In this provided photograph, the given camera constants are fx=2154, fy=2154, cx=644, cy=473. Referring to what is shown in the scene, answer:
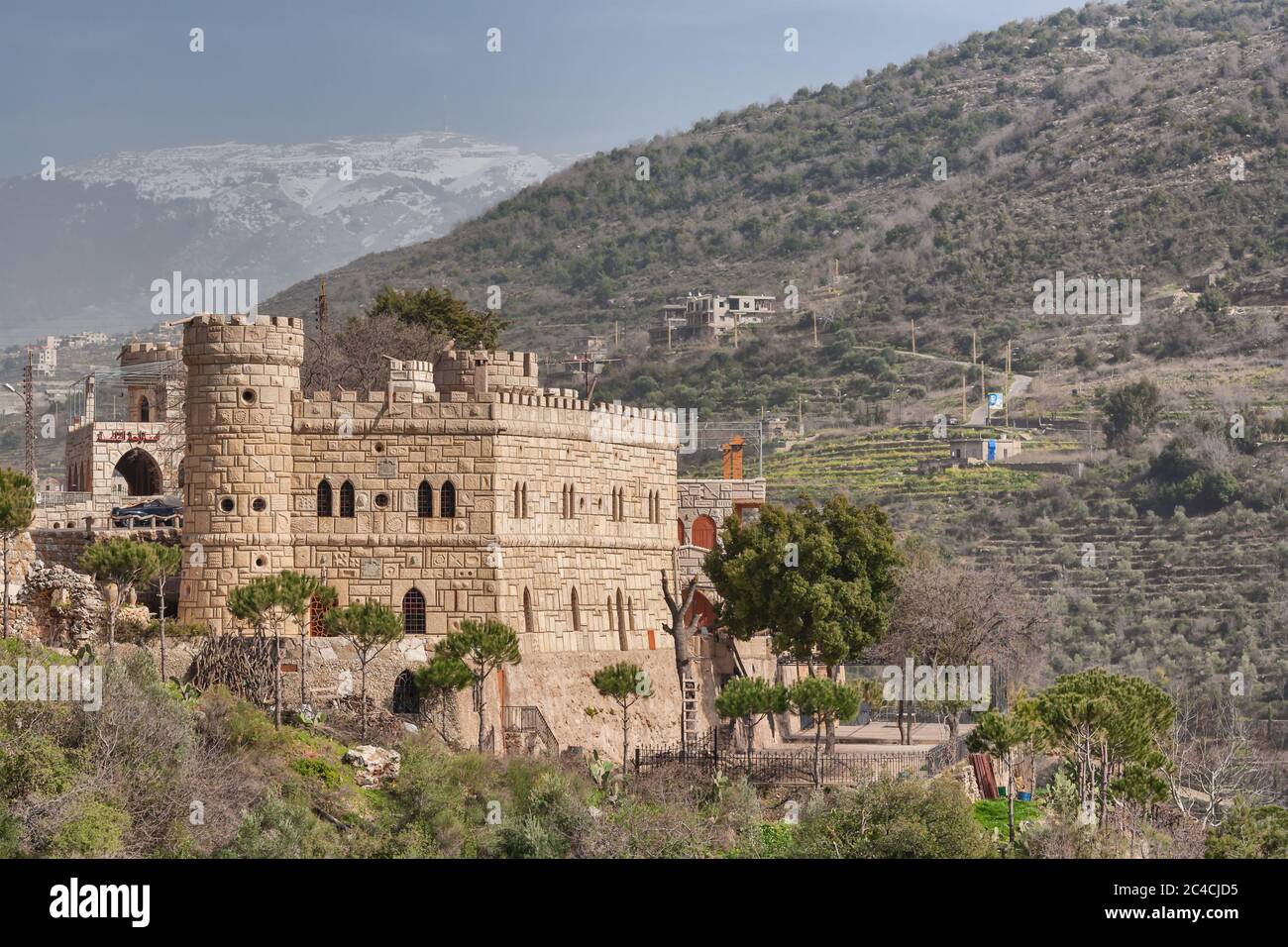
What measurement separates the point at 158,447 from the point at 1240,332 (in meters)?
73.4

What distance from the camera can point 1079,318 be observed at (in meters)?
132

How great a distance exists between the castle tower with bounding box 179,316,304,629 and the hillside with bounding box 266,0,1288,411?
71346 mm

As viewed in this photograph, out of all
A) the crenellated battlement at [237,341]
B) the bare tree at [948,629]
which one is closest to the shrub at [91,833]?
the crenellated battlement at [237,341]

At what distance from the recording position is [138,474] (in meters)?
67.6

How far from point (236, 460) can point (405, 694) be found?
635cm

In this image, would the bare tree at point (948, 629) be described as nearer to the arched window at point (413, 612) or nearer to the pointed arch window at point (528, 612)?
the pointed arch window at point (528, 612)

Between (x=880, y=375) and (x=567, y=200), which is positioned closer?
(x=880, y=375)

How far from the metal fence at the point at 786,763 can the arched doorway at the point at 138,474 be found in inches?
939

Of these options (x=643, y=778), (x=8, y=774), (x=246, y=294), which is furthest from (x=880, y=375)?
(x=8, y=774)

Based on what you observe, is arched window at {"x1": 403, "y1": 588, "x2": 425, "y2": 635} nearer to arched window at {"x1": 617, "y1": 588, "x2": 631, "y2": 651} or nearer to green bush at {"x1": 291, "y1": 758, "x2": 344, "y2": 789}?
green bush at {"x1": 291, "y1": 758, "x2": 344, "y2": 789}

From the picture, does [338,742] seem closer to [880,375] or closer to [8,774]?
[8,774]

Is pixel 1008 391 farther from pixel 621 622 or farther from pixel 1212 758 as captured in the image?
pixel 621 622

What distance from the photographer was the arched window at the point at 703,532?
61.8 m

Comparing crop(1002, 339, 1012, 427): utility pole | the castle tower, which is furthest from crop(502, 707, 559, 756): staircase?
crop(1002, 339, 1012, 427): utility pole
